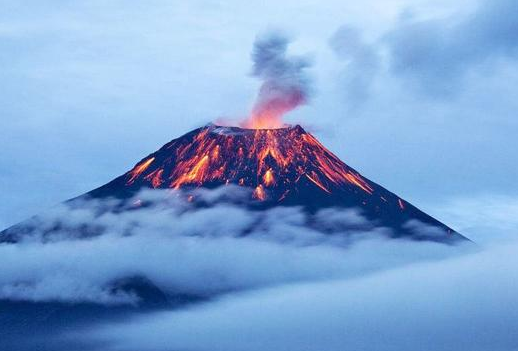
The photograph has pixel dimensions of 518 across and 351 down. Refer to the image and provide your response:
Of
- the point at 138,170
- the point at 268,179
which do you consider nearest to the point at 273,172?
the point at 268,179

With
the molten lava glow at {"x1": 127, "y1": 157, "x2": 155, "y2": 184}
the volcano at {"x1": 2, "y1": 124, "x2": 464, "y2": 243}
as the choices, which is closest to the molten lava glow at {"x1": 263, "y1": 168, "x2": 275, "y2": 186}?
the volcano at {"x1": 2, "y1": 124, "x2": 464, "y2": 243}

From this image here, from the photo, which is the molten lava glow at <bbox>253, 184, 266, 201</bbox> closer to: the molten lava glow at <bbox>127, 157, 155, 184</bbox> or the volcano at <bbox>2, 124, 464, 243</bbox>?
the volcano at <bbox>2, 124, 464, 243</bbox>

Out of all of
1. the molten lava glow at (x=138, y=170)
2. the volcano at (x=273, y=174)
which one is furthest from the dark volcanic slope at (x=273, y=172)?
the molten lava glow at (x=138, y=170)

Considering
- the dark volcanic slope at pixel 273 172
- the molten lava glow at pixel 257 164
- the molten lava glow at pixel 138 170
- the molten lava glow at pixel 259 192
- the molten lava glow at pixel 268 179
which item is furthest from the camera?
the molten lava glow at pixel 138 170

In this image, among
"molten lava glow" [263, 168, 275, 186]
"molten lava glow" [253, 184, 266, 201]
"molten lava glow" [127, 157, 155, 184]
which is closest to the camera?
"molten lava glow" [263, 168, 275, 186]

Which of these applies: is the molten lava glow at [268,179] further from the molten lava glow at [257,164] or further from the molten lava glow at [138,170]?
the molten lava glow at [138,170]

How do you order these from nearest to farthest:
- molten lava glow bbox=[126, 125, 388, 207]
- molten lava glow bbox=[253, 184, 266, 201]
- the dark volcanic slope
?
molten lava glow bbox=[126, 125, 388, 207], the dark volcanic slope, molten lava glow bbox=[253, 184, 266, 201]

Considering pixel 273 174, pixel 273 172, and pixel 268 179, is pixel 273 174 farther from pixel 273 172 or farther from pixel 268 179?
pixel 268 179

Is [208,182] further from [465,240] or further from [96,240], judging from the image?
[96,240]
